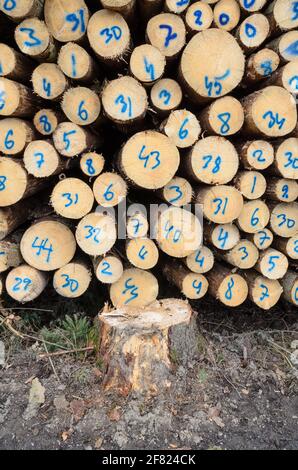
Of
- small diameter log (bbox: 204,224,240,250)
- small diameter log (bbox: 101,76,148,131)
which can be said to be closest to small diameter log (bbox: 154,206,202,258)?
small diameter log (bbox: 204,224,240,250)

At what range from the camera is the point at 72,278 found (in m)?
2.91

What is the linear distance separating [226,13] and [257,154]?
82 cm

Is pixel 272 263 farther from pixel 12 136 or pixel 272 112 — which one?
pixel 12 136

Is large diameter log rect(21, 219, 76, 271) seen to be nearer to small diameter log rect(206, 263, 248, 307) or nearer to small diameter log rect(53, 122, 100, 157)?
small diameter log rect(53, 122, 100, 157)

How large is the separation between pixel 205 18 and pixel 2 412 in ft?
8.07

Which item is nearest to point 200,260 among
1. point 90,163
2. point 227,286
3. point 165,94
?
point 227,286

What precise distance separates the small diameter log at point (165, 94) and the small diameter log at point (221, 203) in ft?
1.75

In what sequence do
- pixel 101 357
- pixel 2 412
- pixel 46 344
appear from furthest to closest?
pixel 46 344
pixel 101 357
pixel 2 412

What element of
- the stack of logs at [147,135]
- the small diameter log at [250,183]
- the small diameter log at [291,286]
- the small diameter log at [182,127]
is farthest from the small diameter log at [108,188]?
the small diameter log at [291,286]

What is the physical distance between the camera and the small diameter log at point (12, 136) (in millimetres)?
2689

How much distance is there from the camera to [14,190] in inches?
106
